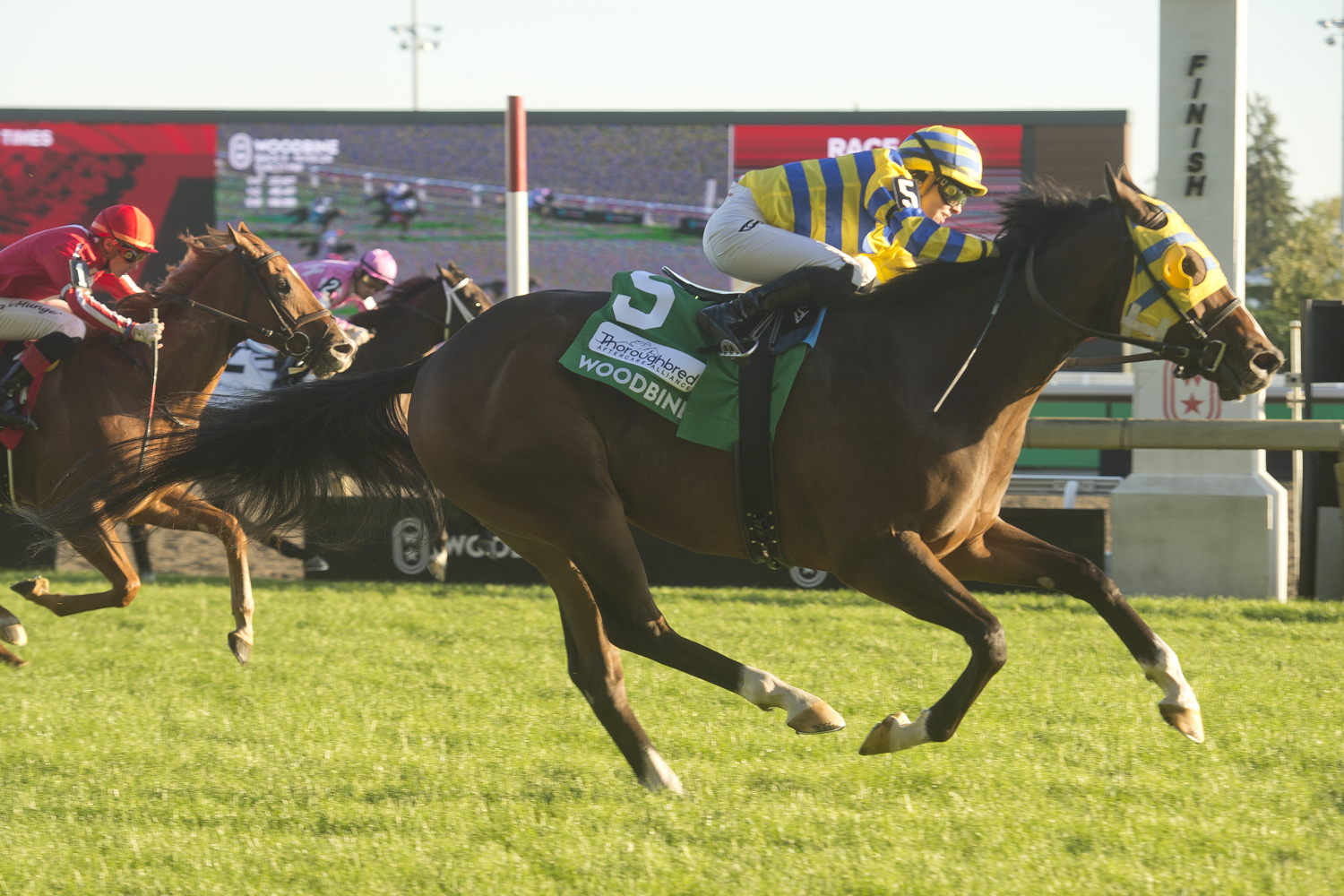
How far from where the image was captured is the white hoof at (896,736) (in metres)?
3.69

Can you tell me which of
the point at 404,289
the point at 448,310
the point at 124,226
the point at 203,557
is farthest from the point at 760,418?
the point at 203,557

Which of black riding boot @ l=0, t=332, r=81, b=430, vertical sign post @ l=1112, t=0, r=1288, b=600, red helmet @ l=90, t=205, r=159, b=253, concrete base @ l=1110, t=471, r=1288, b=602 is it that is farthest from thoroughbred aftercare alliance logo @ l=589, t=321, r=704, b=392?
vertical sign post @ l=1112, t=0, r=1288, b=600

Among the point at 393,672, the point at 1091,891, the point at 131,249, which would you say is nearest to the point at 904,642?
the point at 393,672

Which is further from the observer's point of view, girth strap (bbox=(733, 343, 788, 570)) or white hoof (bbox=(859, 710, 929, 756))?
girth strap (bbox=(733, 343, 788, 570))

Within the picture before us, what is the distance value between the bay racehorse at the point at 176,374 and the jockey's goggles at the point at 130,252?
0.16 meters

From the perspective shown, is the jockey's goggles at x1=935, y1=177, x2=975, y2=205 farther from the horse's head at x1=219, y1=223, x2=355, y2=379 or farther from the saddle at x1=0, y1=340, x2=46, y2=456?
the saddle at x1=0, y1=340, x2=46, y2=456

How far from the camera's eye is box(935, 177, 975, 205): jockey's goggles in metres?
4.19

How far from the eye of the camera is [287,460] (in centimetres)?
459

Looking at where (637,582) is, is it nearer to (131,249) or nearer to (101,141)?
(131,249)

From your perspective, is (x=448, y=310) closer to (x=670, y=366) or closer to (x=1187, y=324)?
(x=670, y=366)

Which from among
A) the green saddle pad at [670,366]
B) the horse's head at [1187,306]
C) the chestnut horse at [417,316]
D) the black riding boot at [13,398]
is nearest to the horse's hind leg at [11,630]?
the black riding boot at [13,398]

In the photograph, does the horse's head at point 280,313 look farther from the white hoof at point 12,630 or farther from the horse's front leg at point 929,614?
the horse's front leg at point 929,614

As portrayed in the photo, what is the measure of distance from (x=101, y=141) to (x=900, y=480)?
53.1ft

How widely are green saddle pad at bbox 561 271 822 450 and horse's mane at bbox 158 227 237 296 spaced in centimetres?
284
